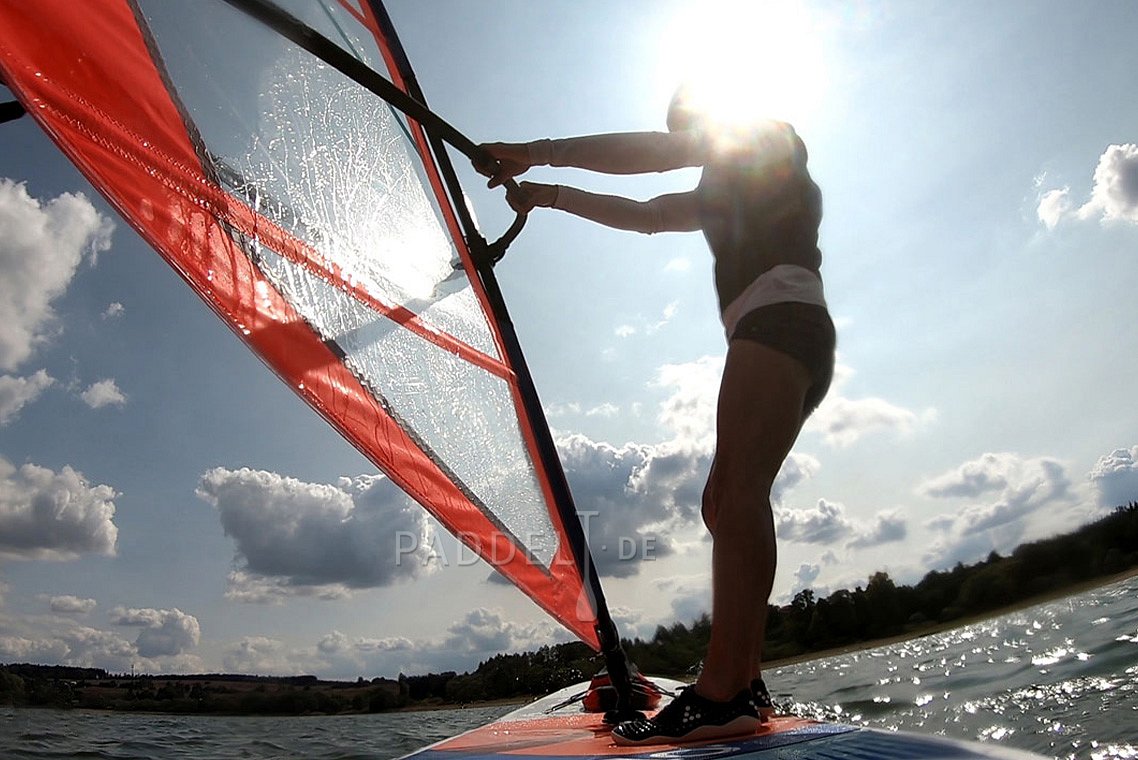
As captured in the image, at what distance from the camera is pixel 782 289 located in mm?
1918

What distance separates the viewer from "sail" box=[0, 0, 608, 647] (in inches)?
60.8

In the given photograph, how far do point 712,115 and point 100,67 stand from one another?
5.10ft

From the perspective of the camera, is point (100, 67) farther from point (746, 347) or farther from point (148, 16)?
point (746, 347)

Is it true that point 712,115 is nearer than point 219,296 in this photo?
No

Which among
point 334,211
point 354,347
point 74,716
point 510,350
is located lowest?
point 74,716

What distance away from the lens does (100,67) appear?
1557 mm

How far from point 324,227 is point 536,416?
128 cm

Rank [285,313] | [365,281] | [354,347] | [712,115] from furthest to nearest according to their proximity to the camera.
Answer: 1. [365,281]
2. [354,347]
3. [712,115]
4. [285,313]

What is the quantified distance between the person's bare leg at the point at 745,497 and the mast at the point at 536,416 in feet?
4.24

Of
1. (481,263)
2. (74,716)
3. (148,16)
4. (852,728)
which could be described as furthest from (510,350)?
(74,716)

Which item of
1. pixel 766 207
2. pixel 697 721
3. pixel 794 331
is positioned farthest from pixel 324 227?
pixel 697 721

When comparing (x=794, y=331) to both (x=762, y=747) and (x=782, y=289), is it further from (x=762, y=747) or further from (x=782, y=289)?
(x=762, y=747)

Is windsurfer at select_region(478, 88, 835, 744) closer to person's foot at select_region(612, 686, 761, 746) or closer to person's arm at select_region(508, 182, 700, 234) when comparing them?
person's foot at select_region(612, 686, 761, 746)

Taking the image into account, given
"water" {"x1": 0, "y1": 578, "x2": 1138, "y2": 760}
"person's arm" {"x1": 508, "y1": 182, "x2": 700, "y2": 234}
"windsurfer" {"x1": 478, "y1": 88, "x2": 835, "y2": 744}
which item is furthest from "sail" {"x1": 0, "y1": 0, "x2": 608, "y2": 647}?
"water" {"x1": 0, "y1": 578, "x2": 1138, "y2": 760}
